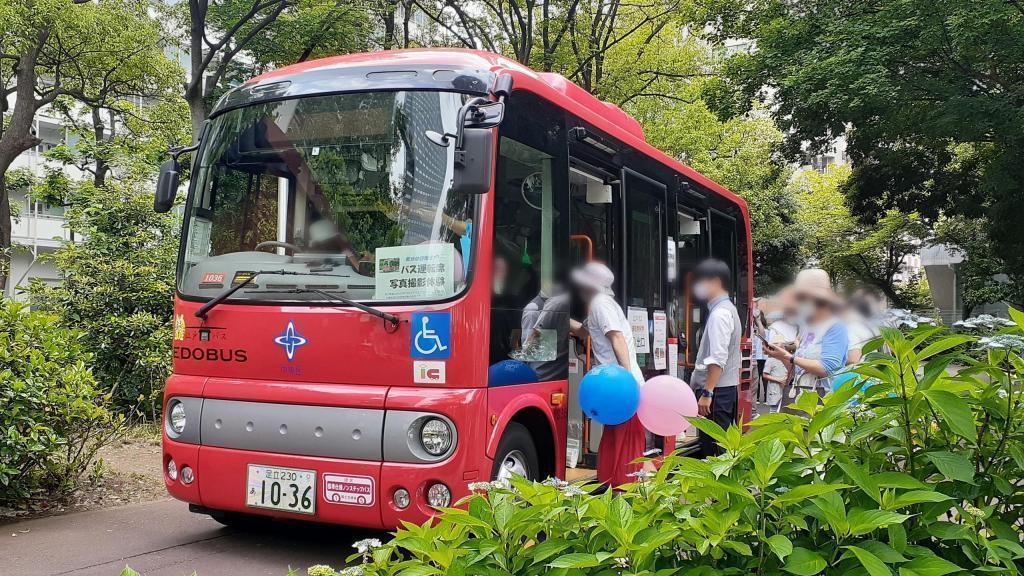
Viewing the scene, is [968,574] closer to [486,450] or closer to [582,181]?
[486,450]

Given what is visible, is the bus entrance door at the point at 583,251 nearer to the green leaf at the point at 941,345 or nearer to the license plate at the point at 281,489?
the license plate at the point at 281,489

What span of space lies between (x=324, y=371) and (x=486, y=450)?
1.05 m

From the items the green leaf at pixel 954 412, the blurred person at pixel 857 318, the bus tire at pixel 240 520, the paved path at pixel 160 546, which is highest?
the blurred person at pixel 857 318

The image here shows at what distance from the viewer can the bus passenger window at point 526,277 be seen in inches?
198

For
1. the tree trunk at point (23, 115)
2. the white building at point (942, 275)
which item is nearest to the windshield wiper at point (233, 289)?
the tree trunk at point (23, 115)

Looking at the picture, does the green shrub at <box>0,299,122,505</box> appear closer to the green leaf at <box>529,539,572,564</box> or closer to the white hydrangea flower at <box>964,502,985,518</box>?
the green leaf at <box>529,539,572,564</box>

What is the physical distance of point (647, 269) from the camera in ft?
24.2

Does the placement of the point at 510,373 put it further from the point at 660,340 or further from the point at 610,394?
the point at 660,340

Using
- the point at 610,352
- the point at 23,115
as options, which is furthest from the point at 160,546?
the point at 23,115

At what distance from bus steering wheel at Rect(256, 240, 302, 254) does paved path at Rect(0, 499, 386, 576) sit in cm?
189

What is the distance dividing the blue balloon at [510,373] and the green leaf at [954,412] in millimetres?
3168

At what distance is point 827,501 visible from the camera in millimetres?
1745

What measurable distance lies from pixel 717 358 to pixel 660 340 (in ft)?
2.88

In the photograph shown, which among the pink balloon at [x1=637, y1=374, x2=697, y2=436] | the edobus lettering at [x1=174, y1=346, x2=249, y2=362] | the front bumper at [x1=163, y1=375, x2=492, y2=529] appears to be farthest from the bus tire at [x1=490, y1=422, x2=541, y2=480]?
the edobus lettering at [x1=174, y1=346, x2=249, y2=362]
